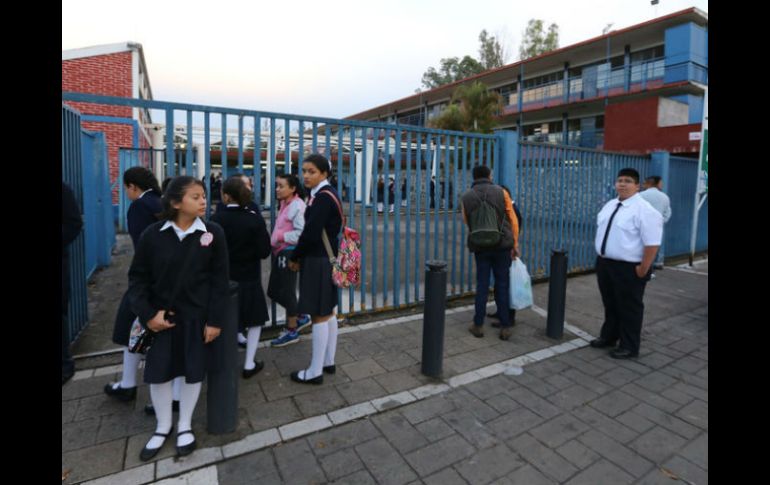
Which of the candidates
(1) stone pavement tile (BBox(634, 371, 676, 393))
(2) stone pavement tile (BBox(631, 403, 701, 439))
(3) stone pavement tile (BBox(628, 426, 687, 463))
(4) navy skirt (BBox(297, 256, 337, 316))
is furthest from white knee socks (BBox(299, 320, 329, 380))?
(1) stone pavement tile (BBox(634, 371, 676, 393))

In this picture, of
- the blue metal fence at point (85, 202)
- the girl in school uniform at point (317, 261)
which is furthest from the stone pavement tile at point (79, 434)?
the blue metal fence at point (85, 202)

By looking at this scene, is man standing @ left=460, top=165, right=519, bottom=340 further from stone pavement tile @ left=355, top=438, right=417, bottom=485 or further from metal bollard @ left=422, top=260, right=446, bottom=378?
stone pavement tile @ left=355, top=438, right=417, bottom=485

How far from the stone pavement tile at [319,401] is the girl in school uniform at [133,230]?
883 mm

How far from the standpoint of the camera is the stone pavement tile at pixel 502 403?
3.16 metres

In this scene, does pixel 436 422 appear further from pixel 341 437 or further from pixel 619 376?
pixel 619 376

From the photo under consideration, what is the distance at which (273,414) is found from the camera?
9.79 feet

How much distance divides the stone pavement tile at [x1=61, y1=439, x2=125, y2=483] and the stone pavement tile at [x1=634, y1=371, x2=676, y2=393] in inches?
155

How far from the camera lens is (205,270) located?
256 cm


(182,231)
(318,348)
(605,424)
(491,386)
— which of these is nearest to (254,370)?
(318,348)

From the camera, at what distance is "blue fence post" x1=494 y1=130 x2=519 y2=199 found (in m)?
6.07

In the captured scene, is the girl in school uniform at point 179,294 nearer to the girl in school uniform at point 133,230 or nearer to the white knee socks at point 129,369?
the girl in school uniform at point 133,230

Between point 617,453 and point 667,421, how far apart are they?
27.1 inches
